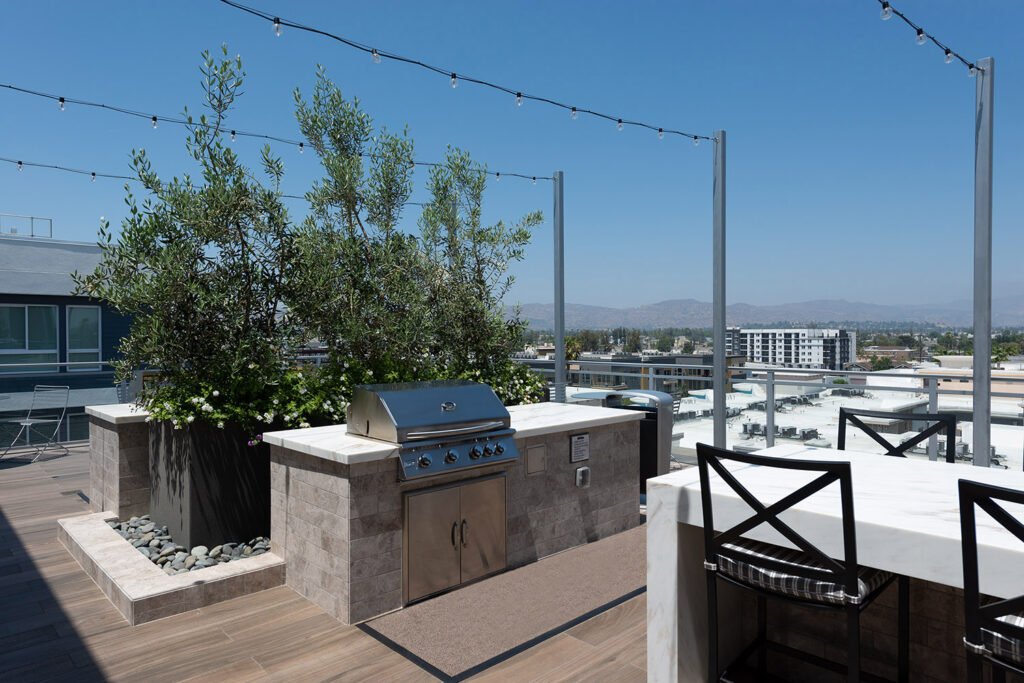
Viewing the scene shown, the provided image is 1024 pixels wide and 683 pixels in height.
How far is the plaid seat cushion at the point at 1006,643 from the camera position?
4.45 ft

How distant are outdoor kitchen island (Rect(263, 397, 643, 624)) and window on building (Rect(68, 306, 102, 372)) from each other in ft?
28.9

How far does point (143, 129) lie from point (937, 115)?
73.2 feet

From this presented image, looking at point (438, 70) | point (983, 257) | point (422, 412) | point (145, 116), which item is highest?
point (438, 70)

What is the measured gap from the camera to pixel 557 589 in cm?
322

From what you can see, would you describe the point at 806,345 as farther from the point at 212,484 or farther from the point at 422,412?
the point at 212,484

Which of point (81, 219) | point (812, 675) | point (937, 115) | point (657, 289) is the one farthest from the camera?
point (657, 289)

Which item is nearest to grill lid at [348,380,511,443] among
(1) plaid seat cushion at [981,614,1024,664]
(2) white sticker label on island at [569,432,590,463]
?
(2) white sticker label on island at [569,432,590,463]

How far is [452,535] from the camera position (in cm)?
315

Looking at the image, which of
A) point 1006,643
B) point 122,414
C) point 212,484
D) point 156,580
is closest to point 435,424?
point 212,484

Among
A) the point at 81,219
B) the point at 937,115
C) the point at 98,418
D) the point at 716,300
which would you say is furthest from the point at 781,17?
the point at 937,115

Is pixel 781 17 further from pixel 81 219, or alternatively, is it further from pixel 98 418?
→ pixel 81 219

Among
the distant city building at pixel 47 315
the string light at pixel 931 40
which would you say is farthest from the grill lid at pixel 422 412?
the distant city building at pixel 47 315

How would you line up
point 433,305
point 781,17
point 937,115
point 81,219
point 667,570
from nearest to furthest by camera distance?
point 667,570 < point 433,305 < point 781,17 < point 81,219 < point 937,115

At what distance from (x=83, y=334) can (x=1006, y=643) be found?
11.9m
